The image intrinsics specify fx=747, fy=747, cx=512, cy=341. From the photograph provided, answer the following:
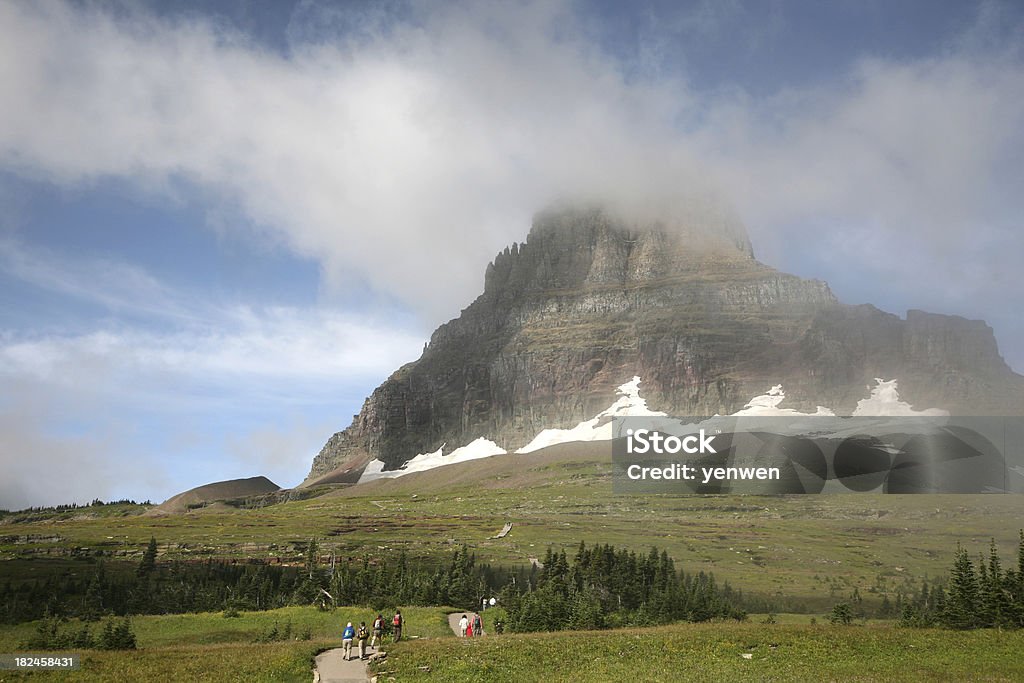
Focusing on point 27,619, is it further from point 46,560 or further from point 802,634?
point 46,560

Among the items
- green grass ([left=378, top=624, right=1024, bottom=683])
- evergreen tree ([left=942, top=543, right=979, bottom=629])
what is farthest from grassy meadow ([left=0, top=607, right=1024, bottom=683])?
evergreen tree ([left=942, top=543, right=979, bottom=629])

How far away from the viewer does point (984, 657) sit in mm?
40688

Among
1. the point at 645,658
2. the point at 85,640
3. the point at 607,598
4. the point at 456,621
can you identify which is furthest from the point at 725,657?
the point at 607,598

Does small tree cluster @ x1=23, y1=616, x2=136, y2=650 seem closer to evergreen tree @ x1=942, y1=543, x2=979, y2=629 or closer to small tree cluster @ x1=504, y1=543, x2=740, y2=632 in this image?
small tree cluster @ x1=504, y1=543, x2=740, y2=632

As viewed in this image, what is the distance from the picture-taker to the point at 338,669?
4050 centimetres

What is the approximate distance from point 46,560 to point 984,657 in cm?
19721

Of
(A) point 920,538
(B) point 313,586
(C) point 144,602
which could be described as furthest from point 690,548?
(C) point 144,602

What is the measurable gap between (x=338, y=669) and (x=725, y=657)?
21.6 meters

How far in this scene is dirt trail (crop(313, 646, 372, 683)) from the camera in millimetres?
38188

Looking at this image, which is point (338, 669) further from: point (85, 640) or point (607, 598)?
point (607, 598)

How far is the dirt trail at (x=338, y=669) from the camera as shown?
38188 mm

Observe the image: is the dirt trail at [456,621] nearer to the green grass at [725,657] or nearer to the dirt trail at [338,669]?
the green grass at [725,657]

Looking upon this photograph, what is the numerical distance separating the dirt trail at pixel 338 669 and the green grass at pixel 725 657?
145 cm

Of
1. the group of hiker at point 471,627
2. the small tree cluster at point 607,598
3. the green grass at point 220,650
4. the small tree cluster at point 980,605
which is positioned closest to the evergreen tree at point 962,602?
the small tree cluster at point 980,605
